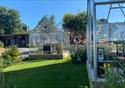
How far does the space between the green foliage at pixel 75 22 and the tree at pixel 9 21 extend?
2154 cm

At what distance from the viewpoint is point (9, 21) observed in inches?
2311

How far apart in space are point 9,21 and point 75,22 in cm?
2663

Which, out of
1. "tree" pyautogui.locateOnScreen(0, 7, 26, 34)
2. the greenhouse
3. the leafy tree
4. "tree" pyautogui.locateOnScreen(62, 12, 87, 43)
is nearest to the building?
"tree" pyautogui.locateOnScreen(0, 7, 26, 34)

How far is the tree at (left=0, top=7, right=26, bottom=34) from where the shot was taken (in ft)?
185

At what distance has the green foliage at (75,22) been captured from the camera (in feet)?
113

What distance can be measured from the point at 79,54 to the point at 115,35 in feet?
21.8

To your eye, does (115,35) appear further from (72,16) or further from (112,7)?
(72,16)

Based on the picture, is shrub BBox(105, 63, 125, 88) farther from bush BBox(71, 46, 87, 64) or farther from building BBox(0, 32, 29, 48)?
building BBox(0, 32, 29, 48)

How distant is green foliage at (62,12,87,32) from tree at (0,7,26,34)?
70.7 feet

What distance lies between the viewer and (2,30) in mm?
53906

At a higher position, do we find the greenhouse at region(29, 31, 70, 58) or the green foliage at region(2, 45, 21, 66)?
the greenhouse at region(29, 31, 70, 58)

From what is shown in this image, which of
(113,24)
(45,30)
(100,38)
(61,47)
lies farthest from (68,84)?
(45,30)

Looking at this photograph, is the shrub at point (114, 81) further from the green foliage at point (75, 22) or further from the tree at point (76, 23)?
the green foliage at point (75, 22)

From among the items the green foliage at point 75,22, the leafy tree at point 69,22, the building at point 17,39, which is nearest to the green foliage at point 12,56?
the green foliage at point 75,22
